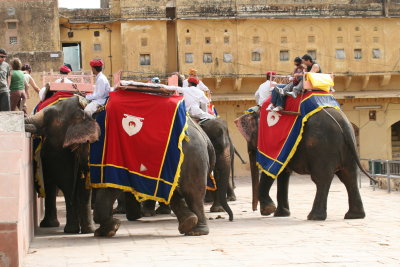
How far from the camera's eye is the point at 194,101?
12414 millimetres

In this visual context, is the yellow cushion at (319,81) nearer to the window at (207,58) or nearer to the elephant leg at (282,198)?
the elephant leg at (282,198)

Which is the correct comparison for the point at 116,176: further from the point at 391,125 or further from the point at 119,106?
the point at 391,125

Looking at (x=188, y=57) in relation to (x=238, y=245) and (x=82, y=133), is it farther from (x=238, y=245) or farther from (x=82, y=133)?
(x=238, y=245)

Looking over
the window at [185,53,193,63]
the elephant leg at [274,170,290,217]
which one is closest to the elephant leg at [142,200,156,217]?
the elephant leg at [274,170,290,217]

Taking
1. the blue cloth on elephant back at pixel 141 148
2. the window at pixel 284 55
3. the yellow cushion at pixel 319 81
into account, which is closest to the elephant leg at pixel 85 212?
the blue cloth on elephant back at pixel 141 148

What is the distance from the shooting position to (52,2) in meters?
32.1

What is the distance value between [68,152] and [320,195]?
334 cm

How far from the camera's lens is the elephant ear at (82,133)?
8.98 meters

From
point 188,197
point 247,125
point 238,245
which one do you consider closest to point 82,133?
point 188,197

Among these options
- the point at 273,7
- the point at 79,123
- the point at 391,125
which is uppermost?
the point at 273,7

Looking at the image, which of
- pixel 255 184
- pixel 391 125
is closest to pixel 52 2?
pixel 391 125

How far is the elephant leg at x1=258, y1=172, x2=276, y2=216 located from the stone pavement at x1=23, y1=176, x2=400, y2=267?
1.69ft

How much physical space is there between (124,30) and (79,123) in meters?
27.0

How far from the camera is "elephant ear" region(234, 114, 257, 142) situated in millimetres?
12602
